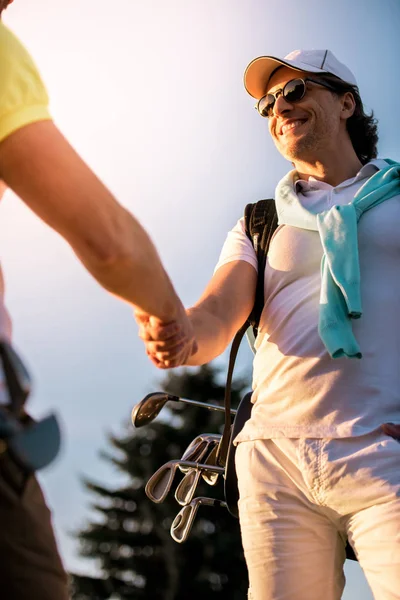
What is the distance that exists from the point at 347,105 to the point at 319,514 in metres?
1.99

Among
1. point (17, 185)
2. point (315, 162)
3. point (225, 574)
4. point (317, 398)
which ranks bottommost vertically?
point (225, 574)

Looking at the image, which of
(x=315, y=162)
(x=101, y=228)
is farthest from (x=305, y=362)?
(x=101, y=228)

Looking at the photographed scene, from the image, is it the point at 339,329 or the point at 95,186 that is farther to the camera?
the point at 339,329

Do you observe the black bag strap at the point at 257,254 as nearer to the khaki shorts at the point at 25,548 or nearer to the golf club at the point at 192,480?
the golf club at the point at 192,480

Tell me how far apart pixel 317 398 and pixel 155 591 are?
27521 mm

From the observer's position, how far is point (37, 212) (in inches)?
82.3

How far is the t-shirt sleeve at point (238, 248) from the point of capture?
3.76 metres

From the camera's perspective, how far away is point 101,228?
2.12 meters

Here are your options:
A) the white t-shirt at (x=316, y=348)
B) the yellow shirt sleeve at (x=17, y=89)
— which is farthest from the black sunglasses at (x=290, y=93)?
the yellow shirt sleeve at (x=17, y=89)

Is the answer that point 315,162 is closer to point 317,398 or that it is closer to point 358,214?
point 358,214

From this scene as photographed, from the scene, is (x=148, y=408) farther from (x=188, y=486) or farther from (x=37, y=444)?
(x=37, y=444)

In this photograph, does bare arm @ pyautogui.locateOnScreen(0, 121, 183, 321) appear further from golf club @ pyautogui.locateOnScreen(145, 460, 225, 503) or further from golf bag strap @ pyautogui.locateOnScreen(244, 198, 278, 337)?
golf club @ pyautogui.locateOnScreen(145, 460, 225, 503)

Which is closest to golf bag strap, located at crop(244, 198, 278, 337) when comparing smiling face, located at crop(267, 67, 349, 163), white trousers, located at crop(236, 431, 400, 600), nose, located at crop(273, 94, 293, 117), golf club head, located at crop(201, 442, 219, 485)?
smiling face, located at crop(267, 67, 349, 163)

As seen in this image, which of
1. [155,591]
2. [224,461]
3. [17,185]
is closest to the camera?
[17,185]
